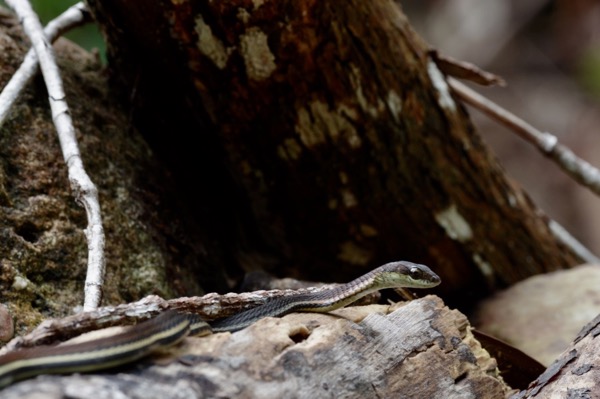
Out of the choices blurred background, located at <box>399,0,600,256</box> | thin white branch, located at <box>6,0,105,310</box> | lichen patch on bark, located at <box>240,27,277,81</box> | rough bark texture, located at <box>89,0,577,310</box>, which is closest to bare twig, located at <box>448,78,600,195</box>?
rough bark texture, located at <box>89,0,577,310</box>

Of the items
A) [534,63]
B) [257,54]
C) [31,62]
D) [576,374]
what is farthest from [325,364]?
[534,63]

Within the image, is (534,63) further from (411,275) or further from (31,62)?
(31,62)

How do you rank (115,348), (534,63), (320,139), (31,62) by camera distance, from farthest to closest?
(534,63) → (320,139) → (31,62) → (115,348)

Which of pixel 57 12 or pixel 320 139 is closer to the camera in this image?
pixel 320 139

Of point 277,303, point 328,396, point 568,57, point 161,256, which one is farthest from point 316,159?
point 568,57

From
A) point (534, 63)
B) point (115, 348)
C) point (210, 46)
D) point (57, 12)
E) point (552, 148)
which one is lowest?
point (115, 348)

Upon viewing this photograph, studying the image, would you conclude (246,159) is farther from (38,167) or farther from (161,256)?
(38,167)

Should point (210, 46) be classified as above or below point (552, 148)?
above
